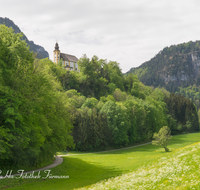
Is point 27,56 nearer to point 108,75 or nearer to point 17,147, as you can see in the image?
point 17,147

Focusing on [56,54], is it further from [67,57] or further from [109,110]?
[109,110]

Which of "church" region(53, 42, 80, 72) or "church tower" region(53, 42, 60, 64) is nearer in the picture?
"church" region(53, 42, 80, 72)

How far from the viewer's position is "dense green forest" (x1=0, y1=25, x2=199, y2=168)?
23297 mm

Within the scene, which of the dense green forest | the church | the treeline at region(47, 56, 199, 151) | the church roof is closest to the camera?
the dense green forest

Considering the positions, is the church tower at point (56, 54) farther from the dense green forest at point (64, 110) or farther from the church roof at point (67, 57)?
the dense green forest at point (64, 110)

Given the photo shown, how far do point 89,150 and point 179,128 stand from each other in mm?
70144

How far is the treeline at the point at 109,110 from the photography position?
6328 centimetres

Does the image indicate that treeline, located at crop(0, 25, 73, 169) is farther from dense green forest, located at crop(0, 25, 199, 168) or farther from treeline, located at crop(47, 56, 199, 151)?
treeline, located at crop(47, 56, 199, 151)

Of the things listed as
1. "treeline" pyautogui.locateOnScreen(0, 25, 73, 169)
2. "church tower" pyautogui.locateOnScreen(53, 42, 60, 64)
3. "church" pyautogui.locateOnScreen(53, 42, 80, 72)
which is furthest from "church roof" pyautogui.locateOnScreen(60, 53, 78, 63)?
"treeline" pyautogui.locateOnScreen(0, 25, 73, 169)

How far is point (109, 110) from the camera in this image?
68.3 m

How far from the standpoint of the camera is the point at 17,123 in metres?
23.6

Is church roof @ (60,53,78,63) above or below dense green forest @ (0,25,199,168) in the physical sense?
above

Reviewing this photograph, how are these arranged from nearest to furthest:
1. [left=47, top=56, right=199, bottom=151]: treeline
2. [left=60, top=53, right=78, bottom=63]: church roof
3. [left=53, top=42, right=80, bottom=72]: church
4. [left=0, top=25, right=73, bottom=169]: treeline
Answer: [left=0, top=25, right=73, bottom=169]: treeline < [left=47, top=56, right=199, bottom=151]: treeline < [left=53, top=42, right=80, bottom=72]: church < [left=60, top=53, right=78, bottom=63]: church roof

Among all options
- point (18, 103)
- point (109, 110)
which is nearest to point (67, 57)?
point (109, 110)
